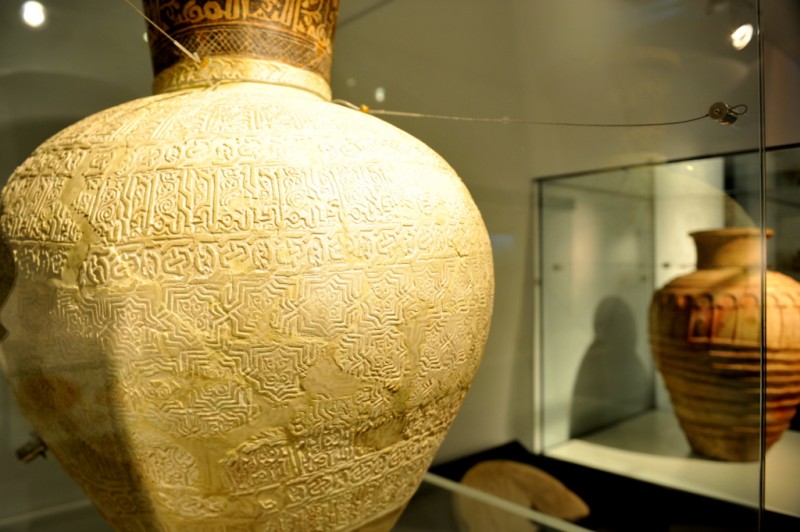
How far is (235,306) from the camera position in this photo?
2.52 ft

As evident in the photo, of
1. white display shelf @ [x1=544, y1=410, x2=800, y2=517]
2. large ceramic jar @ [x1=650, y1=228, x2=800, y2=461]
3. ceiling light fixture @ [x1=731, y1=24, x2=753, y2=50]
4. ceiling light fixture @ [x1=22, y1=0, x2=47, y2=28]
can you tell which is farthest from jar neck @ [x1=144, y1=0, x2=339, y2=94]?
white display shelf @ [x1=544, y1=410, x2=800, y2=517]

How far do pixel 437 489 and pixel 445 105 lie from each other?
1.19 meters

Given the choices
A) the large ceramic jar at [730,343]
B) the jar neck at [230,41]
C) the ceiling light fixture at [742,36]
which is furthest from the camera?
the large ceramic jar at [730,343]

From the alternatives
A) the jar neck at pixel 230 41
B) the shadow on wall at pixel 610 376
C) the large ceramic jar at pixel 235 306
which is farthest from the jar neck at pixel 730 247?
the jar neck at pixel 230 41

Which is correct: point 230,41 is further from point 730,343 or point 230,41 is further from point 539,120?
point 730,343

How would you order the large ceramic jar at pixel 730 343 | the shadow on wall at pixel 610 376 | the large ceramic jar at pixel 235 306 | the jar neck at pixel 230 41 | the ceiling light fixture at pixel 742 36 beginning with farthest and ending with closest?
the shadow on wall at pixel 610 376 < the large ceramic jar at pixel 730 343 < the ceiling light fixture at pixel 742 36 < the jar neck at pixel 230 41 < the large ceramic jar at pixel 235 306

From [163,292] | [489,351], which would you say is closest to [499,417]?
[489,351]

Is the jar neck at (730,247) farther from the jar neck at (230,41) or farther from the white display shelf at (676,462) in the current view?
the jar neck at (230,41)

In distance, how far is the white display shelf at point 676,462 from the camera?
1.57m

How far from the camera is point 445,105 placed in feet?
6.25

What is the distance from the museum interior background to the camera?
1.48 m

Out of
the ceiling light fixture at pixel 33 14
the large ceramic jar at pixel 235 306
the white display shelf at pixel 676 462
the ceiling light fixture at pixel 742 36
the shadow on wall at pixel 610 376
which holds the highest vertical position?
the ceiling light fixture at pixel 33 14

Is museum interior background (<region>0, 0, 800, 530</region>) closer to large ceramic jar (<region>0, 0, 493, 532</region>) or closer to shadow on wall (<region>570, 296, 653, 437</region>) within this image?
shadow on wall (<region>570, 296, 653, 437</region>)

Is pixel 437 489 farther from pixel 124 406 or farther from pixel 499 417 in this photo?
pixel 124 406
